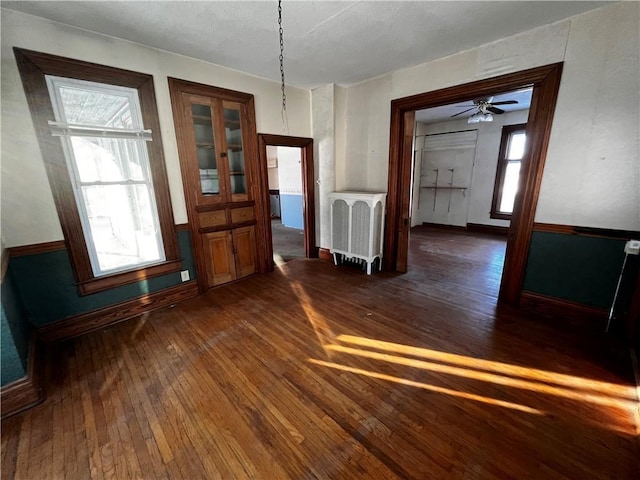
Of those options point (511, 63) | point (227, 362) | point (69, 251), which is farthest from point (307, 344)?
point (511, 63)

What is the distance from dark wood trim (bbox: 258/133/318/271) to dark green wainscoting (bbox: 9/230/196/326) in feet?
6.17

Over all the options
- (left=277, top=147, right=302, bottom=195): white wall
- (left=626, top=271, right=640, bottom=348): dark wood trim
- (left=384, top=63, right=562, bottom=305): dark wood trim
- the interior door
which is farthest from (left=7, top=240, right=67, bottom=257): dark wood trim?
(left=626, top=271, right=640, bottom=348): dark wood trim

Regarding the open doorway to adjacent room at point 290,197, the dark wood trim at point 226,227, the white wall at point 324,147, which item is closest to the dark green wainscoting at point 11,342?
the dark wood trim at point 226,227

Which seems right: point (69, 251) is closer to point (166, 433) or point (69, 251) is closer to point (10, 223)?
point (10, 223)

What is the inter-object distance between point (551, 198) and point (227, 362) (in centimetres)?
336

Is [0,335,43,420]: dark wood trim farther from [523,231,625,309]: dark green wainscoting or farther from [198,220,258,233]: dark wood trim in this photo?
[523,231,625,309]: dark green wainscoting

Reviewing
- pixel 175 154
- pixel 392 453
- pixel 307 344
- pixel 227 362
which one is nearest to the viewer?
pixel 392 453

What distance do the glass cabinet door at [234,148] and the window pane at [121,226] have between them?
1025 mm

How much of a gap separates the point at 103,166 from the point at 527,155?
4.21m

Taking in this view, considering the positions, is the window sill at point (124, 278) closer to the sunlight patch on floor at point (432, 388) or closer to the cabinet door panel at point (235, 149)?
the cabinet door panel at point (235, 149)

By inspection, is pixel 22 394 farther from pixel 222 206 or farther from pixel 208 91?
pixel 208 91

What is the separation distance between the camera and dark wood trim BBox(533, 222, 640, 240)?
2.21m

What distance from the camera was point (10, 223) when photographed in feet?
6.93

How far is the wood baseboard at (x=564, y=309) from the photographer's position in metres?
2.41
